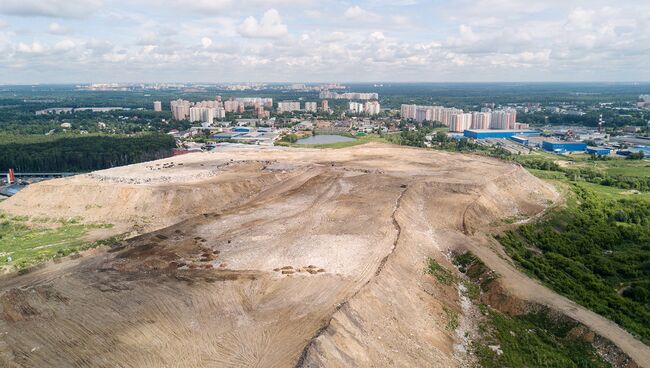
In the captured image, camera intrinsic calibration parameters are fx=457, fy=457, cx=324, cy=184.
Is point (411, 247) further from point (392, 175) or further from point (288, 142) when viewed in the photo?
point (288, 142)

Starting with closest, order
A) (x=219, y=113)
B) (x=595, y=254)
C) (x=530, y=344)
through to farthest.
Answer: (x=530, y=344), (x=595, y=254), (x=219, y=113)

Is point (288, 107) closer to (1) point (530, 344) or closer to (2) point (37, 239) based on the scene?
(2) point (37, 239)

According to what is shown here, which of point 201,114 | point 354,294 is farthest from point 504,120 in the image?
point 354,294

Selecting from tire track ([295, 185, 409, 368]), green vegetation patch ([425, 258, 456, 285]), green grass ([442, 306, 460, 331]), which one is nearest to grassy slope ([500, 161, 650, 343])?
green vegetation patch ([425, 258, 456, 285])

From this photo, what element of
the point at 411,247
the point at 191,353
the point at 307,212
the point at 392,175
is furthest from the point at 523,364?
the point at 392,175

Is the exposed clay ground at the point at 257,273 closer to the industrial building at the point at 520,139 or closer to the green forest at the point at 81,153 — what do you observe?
the green forest at the point at 81,153

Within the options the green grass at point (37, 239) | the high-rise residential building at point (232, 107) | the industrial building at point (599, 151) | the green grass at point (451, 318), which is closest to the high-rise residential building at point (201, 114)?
the high-rise residential building at point (232, 107)
